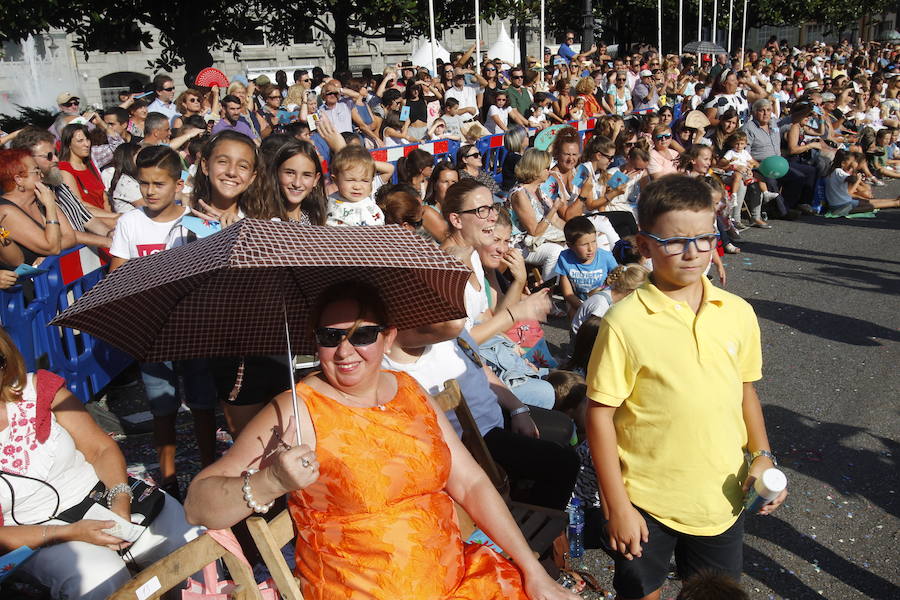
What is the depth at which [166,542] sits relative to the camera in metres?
2.94

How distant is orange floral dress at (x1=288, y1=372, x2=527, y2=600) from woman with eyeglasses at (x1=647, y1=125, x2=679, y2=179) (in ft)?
23.7

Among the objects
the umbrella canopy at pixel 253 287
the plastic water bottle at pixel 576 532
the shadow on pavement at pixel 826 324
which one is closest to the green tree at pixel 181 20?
the shadow on pavement at pixel 826 324

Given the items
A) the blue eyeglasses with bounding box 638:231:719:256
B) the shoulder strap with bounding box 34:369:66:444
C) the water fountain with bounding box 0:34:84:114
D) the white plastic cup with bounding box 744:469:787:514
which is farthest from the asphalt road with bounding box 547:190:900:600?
the water fountain with bounding box 0:34:84:114

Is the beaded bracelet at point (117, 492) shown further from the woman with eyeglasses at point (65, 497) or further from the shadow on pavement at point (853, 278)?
the shadow on pavement at point (853, 278)

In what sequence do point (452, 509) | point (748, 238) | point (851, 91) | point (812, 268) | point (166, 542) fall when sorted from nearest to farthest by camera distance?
1. point (452, 509)
2. point (166, 542)
3. point (812, 268)
4. point (748, 238)
5. point (851, 91)

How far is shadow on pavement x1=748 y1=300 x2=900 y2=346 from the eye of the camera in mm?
6625

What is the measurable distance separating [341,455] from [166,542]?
109 centimetres

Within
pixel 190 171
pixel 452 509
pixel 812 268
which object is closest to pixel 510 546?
pixel 452 509

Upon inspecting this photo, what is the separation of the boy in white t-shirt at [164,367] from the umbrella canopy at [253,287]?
125 cm

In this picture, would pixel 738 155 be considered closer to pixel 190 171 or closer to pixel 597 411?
pixel 190 171

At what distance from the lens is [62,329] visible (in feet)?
16.2

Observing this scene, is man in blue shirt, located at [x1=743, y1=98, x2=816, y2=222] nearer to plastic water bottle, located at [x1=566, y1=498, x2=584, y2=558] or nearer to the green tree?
plastic water bottle, located at [x1=566, y1=498, x2=584, y2=558]

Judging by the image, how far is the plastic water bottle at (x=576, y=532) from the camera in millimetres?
3609

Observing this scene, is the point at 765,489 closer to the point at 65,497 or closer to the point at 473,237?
the point at 473,237
